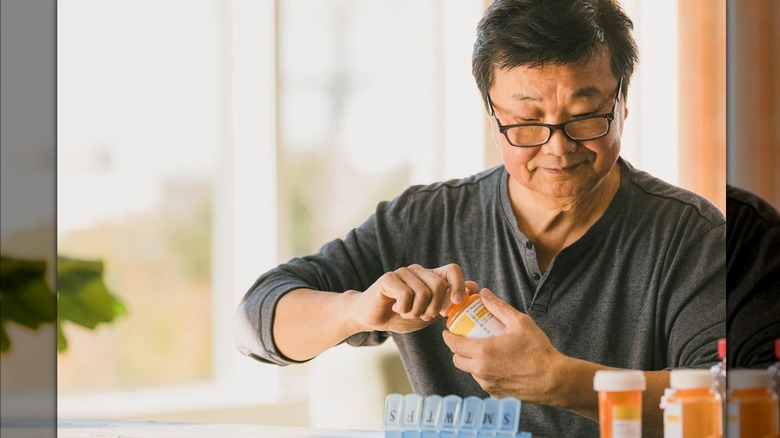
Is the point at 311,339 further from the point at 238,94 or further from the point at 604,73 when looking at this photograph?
the point at 604,73

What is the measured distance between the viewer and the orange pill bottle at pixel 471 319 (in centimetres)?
129

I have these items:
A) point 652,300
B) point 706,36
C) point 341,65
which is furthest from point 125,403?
point 706,36

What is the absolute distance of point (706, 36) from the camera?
48.9 inches

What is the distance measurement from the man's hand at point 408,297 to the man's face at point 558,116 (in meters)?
0.17

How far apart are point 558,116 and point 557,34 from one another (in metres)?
0.11

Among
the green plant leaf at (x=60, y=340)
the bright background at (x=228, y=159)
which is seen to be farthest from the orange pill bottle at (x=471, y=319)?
the green plant leaf at (x=60, y=340)

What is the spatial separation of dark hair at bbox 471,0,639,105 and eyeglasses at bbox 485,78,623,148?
5 cm

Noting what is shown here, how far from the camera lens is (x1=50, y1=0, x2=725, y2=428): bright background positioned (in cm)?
141

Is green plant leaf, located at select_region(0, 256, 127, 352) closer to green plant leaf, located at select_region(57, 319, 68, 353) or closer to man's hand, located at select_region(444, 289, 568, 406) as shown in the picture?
green plant leaf, located at select_region(57, 319, 68, 353)

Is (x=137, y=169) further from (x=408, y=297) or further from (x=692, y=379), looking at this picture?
A: (x=692, y=379)

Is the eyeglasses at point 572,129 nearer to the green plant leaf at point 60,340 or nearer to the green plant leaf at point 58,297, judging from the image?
the green plant leaf at point 58,297

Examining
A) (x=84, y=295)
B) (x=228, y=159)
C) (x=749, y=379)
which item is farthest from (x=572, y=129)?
(x=84, y=295)

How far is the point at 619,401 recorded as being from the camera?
1187 mm

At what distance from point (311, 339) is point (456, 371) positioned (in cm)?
23
